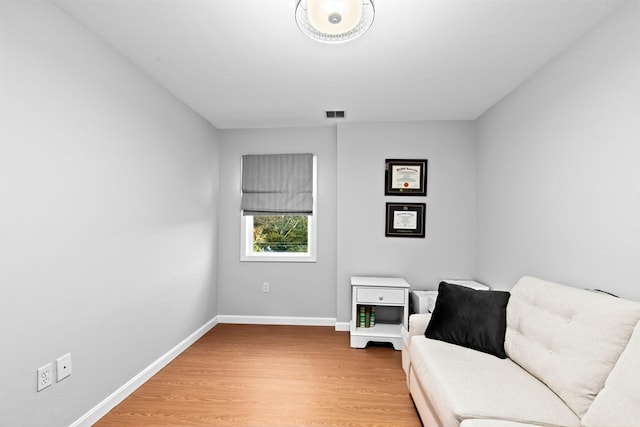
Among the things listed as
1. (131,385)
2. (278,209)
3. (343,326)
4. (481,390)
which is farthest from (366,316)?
(131,385)

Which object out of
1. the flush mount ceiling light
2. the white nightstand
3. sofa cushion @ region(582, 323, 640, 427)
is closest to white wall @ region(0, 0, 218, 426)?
the flush mount ceiling light

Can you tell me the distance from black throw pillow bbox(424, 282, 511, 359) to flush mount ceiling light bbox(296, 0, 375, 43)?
6.21 ft

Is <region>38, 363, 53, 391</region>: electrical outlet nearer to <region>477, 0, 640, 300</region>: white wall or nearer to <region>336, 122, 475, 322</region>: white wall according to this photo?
<region>336, 122, 475, 322</region>: white wall

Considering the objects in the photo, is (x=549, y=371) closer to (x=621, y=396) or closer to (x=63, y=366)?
(x=621, y=396)

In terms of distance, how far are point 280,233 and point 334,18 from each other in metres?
2.91

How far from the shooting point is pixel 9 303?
1.50 meters

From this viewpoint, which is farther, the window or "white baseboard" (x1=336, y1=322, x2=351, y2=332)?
the window

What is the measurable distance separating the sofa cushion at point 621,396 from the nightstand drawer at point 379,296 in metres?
1.93

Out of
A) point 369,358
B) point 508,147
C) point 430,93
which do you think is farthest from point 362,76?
point 369,358

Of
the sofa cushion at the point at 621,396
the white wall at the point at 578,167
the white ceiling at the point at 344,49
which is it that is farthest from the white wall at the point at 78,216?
the white wall at the point at 578,167

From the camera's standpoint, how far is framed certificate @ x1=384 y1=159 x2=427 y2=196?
368 cm

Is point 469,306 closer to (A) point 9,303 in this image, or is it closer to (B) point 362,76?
(B) point 362,76

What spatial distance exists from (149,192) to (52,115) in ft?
3.03

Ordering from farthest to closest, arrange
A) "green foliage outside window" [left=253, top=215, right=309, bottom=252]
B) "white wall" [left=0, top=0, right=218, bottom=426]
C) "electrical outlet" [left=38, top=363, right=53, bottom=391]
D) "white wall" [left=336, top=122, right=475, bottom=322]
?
"green foliage outside window" [left=253, top=215, right=309, bottom=252]
"white wall" [left=336, top=122, right=475, bottom=322]
"electrical outlet" [left=38, top=363, right=53, bottom=391]
"white wall" [left=0, top=0, right=218, bottom=426]
